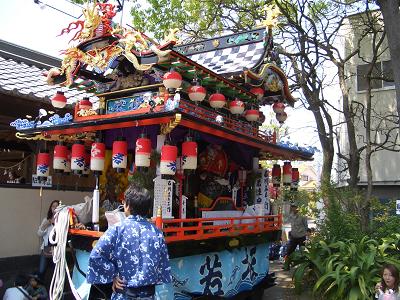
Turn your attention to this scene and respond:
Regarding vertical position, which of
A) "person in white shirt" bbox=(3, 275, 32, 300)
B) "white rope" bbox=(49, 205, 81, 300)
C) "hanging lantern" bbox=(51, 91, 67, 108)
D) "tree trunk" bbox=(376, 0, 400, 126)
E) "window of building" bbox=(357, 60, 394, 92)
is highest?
"window of building" bbox=(357, 60, 394, 92)

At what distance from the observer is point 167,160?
5.61m

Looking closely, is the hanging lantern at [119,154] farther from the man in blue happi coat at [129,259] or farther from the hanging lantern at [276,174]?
the hanging lantern at [276,174]

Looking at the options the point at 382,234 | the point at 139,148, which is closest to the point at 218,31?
the point at 382,234

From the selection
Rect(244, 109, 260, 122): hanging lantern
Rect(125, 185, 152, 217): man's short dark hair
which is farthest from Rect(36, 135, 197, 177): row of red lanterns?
Rect(244, 109, 260, 122): hanging lantern

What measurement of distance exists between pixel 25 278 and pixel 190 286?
2.50 metres

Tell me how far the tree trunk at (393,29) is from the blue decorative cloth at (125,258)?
5522 mm

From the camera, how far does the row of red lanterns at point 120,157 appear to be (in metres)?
5.64

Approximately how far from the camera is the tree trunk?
7004mm

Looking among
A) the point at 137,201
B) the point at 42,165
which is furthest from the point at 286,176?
the point at 137,201

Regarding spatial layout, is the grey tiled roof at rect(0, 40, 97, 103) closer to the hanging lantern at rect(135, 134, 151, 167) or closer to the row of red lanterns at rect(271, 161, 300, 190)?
the hanging lantern at rect(135, 134, 151, 167)

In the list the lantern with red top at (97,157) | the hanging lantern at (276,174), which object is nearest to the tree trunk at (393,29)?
the hanging lantern at (276,174)

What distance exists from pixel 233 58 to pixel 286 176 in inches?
124

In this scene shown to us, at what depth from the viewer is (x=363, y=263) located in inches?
287

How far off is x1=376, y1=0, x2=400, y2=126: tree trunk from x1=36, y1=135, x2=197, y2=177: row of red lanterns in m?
3.83
